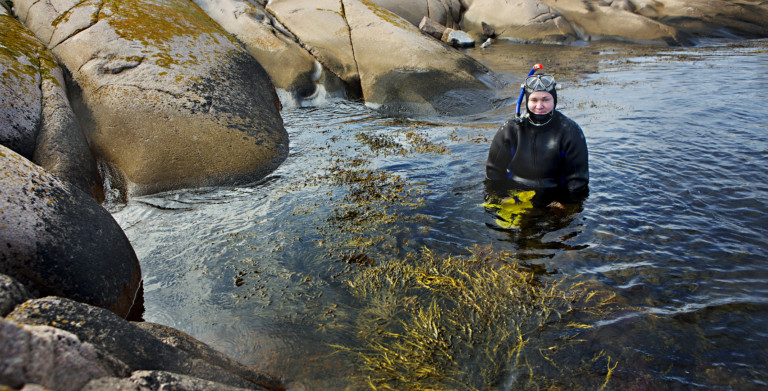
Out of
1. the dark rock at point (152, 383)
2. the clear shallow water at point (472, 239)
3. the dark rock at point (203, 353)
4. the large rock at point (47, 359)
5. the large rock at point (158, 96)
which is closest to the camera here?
the large rock at point (47, 359)

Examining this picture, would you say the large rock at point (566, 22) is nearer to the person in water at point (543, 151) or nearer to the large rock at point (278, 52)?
the large rock at point (278, 52)

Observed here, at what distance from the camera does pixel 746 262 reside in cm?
453

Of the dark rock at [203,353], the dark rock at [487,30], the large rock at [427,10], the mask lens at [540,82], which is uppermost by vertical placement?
the large rock at [427,10]

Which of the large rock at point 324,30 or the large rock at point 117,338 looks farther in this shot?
the large rock at point 324,30

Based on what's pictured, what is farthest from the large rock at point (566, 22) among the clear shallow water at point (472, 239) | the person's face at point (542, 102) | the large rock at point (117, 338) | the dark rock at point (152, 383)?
the dark rock at point (152, 383)

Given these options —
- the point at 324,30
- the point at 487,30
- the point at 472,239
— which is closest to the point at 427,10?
the point at 487,30

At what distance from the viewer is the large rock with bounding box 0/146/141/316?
3.42 m

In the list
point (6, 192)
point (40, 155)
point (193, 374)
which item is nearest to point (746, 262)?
point (193, 374)

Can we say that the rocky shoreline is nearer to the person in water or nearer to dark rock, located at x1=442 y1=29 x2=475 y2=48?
the person in water

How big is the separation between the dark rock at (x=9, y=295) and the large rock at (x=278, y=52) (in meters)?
9.93

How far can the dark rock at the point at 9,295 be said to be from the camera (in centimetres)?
242

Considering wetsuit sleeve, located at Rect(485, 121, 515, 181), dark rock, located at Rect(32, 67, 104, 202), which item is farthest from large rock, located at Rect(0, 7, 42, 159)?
wetsuit sleeve, located at Rect(485, 121, 515, 181)

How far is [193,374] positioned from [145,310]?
2.13 m

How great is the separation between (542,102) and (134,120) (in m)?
6.51
